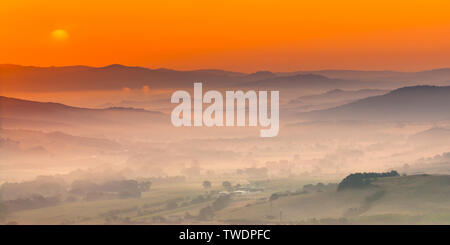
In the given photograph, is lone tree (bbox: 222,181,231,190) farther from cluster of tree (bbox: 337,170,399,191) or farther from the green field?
cluster of tree (bbox: 337,170,399,191)

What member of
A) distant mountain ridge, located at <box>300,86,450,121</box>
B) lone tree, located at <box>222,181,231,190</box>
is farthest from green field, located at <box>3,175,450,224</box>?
distant mountain ridge, located at <box>300,86,450,121</box>

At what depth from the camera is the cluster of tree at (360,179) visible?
141 ft

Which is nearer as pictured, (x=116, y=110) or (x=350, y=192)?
(x=116, y=110)

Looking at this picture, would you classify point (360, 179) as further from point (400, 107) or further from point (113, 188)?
point (113, 188)

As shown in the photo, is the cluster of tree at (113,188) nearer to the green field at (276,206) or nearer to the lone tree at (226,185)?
the green field at (276,206)

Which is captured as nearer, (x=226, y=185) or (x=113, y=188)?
(x=226, y=185)

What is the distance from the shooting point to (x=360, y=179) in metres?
44.1

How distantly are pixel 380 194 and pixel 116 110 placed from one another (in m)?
19.6

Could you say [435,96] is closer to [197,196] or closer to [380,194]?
[380,194]

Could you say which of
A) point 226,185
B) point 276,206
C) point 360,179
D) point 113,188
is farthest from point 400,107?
point 113,188

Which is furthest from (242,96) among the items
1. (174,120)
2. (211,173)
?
(211,173)

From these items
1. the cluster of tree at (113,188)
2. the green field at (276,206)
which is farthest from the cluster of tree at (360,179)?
the cluster of tree at (113,188)

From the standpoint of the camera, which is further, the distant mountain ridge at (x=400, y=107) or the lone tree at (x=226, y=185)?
the distant mountain ridge at (x=400, y=107)

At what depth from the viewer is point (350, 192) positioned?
44.5 meters
